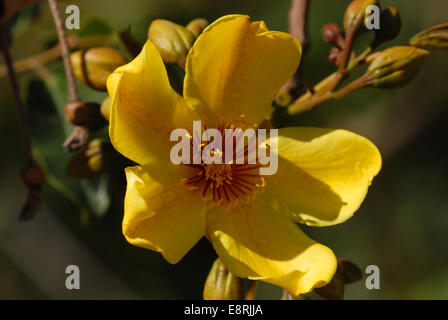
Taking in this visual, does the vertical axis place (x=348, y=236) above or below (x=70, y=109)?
below

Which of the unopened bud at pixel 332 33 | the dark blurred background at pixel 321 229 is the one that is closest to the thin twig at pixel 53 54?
the dark blurred background at pixel 321 229

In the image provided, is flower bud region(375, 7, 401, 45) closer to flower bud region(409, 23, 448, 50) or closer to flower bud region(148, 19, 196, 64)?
flower bud region(409, 23, 448, 50)

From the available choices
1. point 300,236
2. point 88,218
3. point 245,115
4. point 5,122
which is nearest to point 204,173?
point 245,115

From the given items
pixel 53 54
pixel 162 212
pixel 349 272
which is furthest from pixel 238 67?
pixel 53 54

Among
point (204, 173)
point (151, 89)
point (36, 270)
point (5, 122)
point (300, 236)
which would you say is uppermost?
point (151, 89)

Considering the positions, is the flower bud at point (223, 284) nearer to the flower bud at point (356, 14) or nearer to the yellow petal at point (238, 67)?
the yellow petal at point (238, 67)

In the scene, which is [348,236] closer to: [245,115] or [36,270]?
[36,270]
